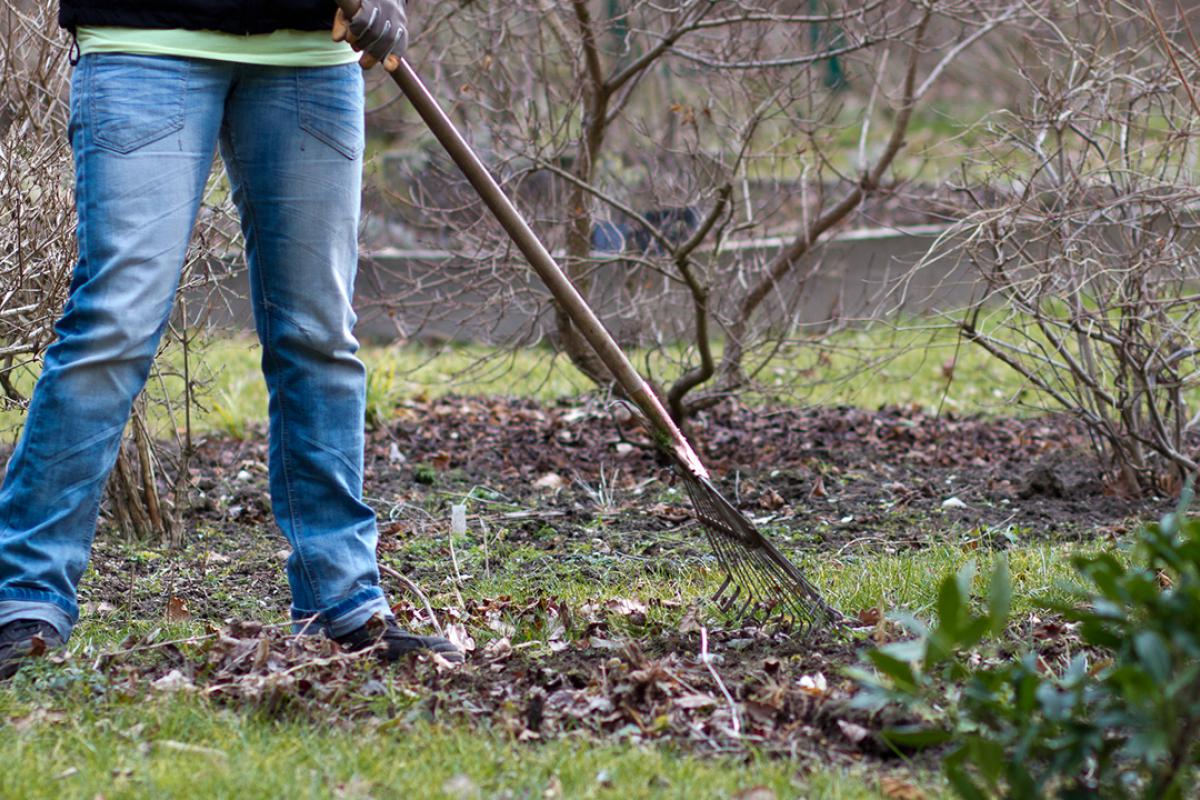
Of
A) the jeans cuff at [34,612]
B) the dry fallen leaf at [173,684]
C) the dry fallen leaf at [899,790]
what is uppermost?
the dry fallen leaf at [899,790]

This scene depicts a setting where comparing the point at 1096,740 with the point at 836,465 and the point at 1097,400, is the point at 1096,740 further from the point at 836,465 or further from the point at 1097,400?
the point at 836,465

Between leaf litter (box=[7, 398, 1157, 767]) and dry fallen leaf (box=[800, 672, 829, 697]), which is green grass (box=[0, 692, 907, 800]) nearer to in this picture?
leaf litter (box=[7, 398, 1157, 767])

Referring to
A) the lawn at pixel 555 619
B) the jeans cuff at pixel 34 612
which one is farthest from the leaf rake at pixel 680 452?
the jeans cuff at pixel 34 612

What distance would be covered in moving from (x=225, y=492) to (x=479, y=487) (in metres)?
0.97

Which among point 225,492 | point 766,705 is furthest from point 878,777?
point 225,492

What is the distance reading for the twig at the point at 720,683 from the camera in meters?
2.44

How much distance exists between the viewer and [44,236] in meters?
3.89

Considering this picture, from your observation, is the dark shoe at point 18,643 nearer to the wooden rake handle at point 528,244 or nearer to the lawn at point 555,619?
the lawn at point 555,619

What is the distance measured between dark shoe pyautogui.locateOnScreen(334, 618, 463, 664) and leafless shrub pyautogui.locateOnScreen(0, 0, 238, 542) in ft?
5.30

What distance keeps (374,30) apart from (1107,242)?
9.30 feet

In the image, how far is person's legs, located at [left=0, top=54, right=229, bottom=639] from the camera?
2607mm

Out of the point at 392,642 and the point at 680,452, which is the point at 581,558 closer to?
the point at 680,452

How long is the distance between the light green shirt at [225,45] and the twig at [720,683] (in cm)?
145

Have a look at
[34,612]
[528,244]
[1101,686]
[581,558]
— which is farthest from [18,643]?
[1101,686]
